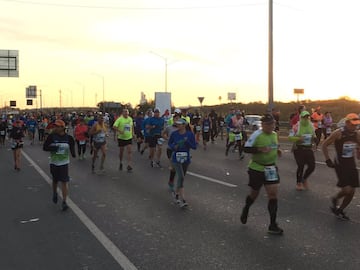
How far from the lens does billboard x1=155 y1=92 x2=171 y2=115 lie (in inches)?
1534

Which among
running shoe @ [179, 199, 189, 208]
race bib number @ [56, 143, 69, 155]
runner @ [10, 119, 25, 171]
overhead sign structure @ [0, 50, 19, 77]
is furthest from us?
overhead sign structure @ [0, 50, 19, 77]

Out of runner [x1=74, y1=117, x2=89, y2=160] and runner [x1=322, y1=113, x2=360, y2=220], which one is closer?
runner [x1=322, y1=113, x2=360, y2=220]

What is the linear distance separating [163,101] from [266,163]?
32529 millimetres

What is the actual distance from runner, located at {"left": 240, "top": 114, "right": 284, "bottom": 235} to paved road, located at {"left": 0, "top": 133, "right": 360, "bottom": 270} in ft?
1.36

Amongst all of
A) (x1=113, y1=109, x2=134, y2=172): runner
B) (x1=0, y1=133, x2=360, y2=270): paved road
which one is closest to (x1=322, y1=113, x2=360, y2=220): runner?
(x1=0, y1=133, x2=360, y2=270): paved road

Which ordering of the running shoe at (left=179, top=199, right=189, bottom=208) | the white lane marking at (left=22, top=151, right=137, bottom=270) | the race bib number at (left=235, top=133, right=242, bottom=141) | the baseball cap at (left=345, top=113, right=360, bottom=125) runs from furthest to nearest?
the race bib number at (left=235, top=133, right=242, bottom=141)
the running shoe at (left=179, top=199, right=189, bottom=208)
the baseball cap at (left=345, top=113, right=360, bottom=125)
the white lane marking at (left=22, top=151, right=137, bottom=270)

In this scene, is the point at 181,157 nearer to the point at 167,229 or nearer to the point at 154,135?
the point at 167,229

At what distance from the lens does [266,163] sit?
7.02m

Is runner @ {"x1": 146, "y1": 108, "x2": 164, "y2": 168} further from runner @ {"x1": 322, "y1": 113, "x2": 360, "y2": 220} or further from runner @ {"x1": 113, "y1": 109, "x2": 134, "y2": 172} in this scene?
runner @ {"x1": 322, "y1": 113, "x2": 360, "y2": 220}

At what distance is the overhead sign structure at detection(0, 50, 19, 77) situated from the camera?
2031 inches

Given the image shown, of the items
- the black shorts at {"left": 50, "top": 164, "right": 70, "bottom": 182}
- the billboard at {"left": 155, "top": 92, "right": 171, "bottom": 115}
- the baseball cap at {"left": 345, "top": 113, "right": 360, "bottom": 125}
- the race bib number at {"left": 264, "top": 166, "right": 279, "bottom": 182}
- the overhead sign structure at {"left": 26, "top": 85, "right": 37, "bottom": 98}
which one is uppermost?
the overhead sign structure at {"left": 26, "top": 85, "right": 37, "bottom": 98}

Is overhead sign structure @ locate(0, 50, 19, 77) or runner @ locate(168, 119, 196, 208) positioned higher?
overhead sign structure @ locate(0, 50, 19, 77)

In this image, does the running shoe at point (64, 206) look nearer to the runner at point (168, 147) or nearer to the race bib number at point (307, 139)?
the runner at point (168, 147)

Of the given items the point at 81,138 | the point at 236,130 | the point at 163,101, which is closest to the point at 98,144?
the point at 81,138
